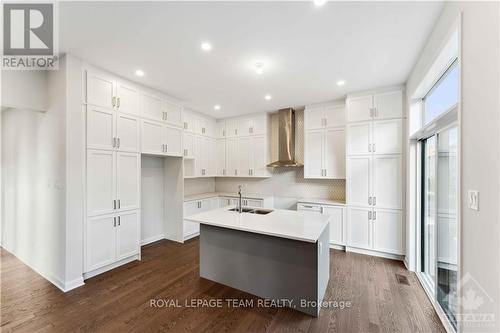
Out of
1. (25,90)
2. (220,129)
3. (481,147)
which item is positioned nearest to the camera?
(481,147)

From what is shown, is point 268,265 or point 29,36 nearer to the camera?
point 29,36

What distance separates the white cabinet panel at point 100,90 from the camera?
2.89 m

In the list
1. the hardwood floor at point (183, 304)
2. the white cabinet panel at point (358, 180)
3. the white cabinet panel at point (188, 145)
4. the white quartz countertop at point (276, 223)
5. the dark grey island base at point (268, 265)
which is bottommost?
the hardwood floor at point (183, 304)

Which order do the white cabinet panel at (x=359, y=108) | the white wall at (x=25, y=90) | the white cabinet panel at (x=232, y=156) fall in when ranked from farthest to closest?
the white cabinet panel at (x=232, y=156), the white cabinet panel at (x=359, y=108), the white wall at (x=25, y=90)

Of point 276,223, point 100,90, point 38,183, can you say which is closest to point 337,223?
point 276,223

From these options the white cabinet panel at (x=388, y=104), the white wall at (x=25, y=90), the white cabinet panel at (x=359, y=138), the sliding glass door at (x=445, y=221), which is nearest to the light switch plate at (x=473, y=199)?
the sliding glass door at (x=445, y=221)

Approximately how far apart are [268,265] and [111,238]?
2.40 metres

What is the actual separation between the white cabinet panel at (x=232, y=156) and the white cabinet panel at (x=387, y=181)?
3.18 meters

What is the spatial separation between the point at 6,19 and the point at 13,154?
274 cm

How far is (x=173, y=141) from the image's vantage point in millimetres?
4215

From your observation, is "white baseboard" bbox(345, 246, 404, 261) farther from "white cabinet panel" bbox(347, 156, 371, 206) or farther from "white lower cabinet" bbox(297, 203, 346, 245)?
"white cabinet panel" bbox(347, 156, 371, 206)

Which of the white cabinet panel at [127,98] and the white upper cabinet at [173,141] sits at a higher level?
the white cabinet panel at [127,98]

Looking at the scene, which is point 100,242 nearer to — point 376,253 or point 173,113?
point 173,113

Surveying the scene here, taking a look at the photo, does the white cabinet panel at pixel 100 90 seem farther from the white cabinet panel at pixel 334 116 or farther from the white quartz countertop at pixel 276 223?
the white cabinet panel at pixel 334 116
